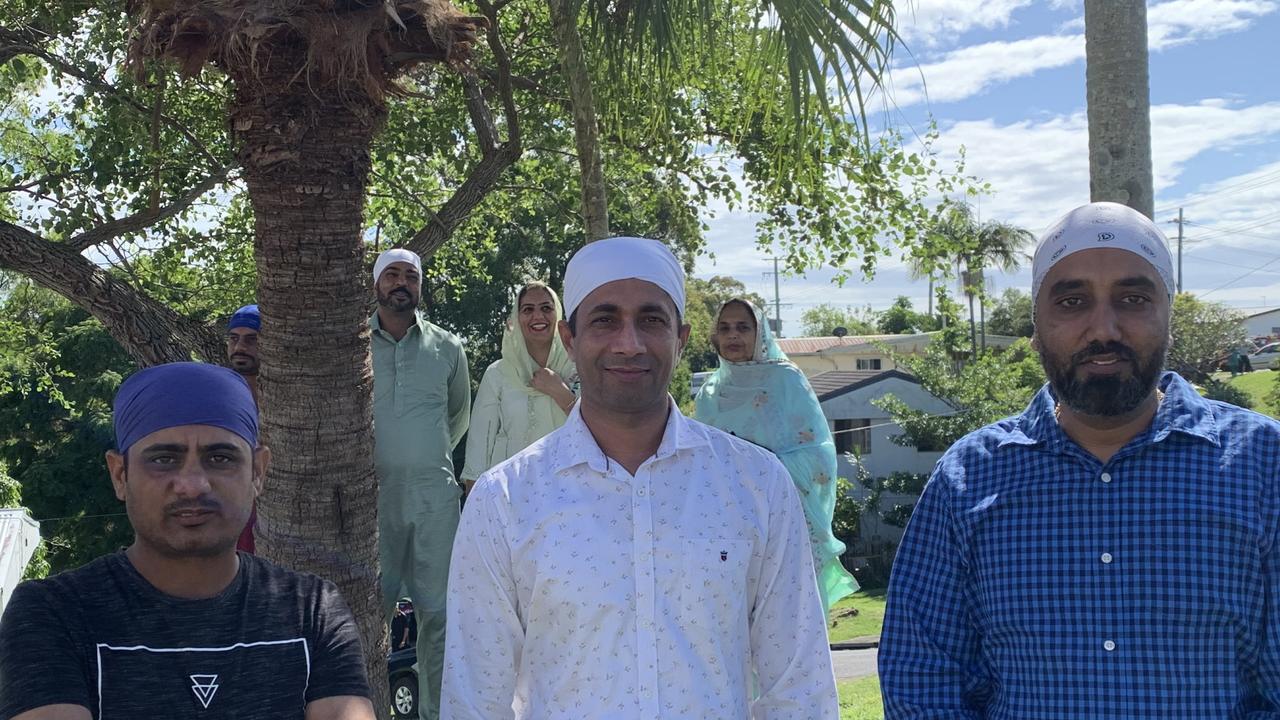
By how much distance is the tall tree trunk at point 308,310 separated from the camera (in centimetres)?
430

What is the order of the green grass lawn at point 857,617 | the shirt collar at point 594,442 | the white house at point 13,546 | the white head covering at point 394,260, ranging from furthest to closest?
the green grass lawn at point 857,617 → the white house at point 13,546 → the white head covering at point 394,260 → the shirt collar at point 594,442

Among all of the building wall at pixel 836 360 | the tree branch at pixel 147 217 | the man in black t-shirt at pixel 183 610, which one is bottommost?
the man in black t-shirt at pixel 183 610

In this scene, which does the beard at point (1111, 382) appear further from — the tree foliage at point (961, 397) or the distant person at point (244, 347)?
the tree foliage at point (961, 397)

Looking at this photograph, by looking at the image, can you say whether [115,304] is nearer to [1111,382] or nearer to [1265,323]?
[1111,382]

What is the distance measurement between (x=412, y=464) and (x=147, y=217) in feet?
16.3

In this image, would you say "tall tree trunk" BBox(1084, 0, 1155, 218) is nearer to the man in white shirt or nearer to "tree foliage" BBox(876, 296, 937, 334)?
the man in white shirt

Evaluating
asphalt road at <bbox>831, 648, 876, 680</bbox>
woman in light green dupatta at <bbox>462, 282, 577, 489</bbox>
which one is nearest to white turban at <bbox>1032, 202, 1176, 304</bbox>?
woman in light green dupatta at <bbox>462, 282, 577, 489</bbox>

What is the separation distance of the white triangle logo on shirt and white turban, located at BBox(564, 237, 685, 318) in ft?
3.73

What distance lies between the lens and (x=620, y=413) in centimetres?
260

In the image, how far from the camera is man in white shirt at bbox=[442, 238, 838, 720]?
242 cm

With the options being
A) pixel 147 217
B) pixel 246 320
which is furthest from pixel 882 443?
pixel 246 320

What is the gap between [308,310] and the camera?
14.1 ft

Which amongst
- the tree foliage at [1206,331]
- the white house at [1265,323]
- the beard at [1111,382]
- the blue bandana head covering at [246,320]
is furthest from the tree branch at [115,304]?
the white house at [1265,323]

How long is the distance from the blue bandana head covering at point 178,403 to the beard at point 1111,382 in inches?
73.5
